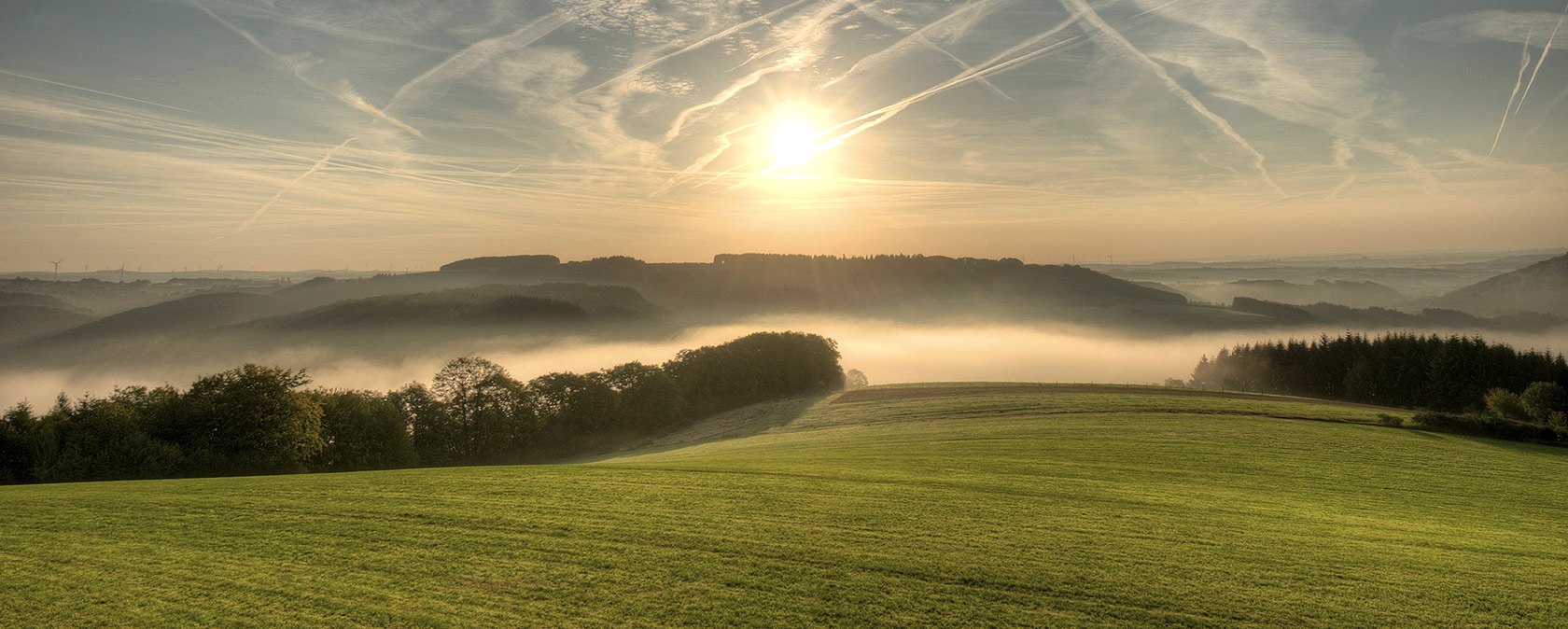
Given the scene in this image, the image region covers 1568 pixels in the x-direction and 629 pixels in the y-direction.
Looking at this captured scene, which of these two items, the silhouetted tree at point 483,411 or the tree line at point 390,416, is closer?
the tree line at point 390,416

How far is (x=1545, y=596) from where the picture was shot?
51.0ft

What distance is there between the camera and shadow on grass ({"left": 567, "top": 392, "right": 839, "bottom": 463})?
73.0 m

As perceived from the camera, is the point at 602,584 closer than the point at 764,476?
Yes

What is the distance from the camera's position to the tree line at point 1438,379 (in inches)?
1941

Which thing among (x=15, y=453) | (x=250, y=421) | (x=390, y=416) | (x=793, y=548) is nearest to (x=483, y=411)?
(x=390, y=416)

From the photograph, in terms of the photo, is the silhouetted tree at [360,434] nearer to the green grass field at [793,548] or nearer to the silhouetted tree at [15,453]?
the silhouetted tree at [15,453]

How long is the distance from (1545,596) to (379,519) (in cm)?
2970

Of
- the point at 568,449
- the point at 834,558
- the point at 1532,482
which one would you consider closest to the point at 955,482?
the point at 834,558

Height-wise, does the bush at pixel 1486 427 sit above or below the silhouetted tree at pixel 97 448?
below

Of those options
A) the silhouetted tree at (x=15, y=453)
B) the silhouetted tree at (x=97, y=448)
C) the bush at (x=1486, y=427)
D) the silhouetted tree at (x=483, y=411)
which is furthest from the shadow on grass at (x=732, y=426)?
the bush at (x=1486, y=427)

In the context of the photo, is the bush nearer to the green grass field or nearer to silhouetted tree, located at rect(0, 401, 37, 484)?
the green grass field

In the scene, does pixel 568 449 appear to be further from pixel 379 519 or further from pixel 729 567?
pixel 729 567

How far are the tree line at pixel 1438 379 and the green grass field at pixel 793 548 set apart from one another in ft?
78.8

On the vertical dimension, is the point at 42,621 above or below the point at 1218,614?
above
